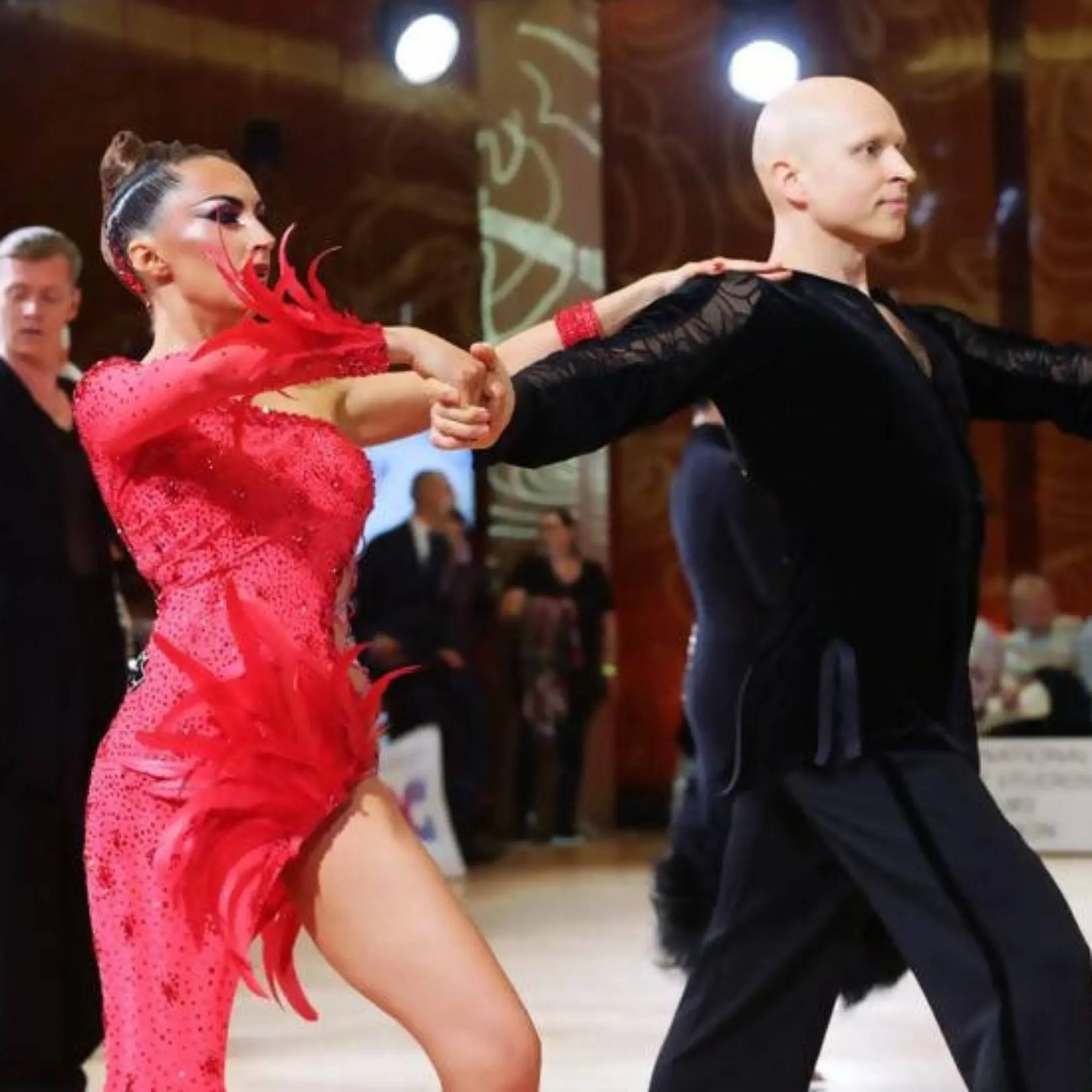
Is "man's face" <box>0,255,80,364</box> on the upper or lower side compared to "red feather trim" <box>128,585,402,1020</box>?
upper

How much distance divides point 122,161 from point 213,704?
0.81 m

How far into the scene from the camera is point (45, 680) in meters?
3.77

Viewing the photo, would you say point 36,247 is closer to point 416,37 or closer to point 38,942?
point 38,942

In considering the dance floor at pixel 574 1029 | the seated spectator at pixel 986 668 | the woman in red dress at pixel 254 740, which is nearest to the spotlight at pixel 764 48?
the seated spectator at pixel 986 668

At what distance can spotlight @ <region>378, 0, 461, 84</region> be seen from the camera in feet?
32.7

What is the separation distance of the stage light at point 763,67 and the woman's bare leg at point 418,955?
8.11 metres

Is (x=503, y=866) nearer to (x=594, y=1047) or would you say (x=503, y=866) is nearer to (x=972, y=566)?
(x=594, y=1047)

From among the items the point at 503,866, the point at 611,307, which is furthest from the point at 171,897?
the point at 503,866

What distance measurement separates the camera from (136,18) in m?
9.22

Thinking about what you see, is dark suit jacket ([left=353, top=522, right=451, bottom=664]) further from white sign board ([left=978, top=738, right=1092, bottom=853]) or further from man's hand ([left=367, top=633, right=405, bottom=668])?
white sign board ([left=978, top=738, right=1092, bottom=853])

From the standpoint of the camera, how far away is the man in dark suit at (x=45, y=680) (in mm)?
3684

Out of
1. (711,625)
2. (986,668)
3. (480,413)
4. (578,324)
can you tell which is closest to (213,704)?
(480,413)

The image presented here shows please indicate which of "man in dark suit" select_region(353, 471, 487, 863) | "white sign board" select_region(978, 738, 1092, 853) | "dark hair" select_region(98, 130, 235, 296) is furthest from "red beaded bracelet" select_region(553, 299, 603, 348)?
"white sign board" select_region(978, 738, 1092, 853)

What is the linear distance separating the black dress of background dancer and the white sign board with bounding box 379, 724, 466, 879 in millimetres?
4772
